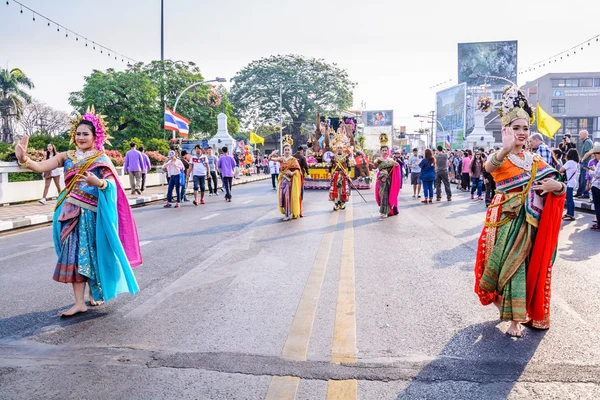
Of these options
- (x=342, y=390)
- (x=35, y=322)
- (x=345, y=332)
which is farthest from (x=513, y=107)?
(x=35, y=322)

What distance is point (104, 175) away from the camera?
4961mm

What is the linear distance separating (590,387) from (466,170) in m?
20.1

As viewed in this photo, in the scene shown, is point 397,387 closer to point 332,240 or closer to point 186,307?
point 186,307

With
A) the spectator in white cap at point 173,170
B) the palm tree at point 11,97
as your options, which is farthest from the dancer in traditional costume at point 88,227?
the palm tree at point 11,97

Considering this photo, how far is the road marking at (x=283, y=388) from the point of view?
3045 millimetres

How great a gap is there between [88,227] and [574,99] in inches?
3038

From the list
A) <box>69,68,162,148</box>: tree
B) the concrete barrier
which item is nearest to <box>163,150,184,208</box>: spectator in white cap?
the concrete barrier

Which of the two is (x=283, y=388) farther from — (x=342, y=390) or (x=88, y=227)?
(x=88, y=227)

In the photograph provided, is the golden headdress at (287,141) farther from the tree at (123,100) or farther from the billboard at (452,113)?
the billboard at (452,113)

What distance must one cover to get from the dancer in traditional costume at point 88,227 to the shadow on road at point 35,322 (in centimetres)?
11

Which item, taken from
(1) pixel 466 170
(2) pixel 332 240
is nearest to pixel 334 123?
(1) pixel 466 170

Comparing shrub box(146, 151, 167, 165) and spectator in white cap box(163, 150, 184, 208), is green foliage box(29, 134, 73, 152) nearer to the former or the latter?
shrub box(146, 151, 167, 165)

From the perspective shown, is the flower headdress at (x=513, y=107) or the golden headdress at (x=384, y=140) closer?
the flower headdress at (x=513, y=107)

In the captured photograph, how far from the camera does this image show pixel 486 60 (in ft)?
219
